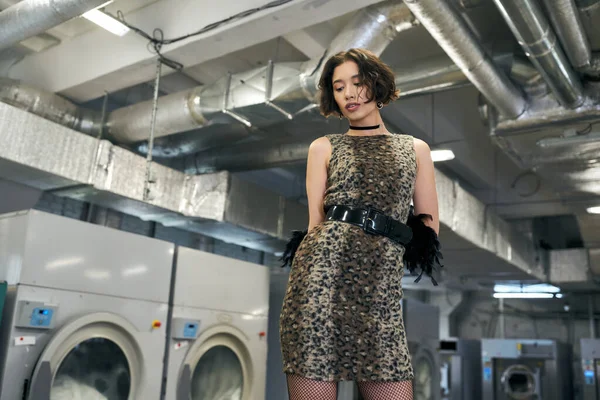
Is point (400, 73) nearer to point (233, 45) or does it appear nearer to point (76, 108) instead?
point (233, 45)

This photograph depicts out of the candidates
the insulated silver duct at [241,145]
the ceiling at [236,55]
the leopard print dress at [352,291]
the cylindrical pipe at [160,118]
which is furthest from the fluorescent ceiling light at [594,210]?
the leopard print dress at [352,291]

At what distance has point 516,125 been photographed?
403 cm

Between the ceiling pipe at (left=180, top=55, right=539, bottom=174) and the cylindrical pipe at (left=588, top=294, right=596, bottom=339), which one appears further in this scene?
the cylindrical pipe at (left=588, top=294, right=596, bottom=339)

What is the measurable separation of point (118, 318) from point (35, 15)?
166 centimetres

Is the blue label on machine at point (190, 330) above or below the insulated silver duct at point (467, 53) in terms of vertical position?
below

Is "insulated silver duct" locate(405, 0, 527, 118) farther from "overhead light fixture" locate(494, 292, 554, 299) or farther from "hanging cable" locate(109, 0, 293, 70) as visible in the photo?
"overhead light fixture" locate(494, 292, 554, 299)

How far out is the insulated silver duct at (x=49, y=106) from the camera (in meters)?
4.24

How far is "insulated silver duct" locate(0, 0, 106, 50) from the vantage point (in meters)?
3.03

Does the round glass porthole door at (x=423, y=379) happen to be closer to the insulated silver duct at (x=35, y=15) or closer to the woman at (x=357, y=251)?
the insulated silver duct at (x=35, y=15)

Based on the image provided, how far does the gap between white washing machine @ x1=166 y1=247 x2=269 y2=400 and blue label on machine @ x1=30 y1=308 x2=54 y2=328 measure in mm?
897

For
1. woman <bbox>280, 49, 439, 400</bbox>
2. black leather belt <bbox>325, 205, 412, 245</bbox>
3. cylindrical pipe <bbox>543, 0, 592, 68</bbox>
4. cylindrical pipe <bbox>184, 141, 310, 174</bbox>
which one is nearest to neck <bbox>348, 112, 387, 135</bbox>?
woman <bbox>280, 49, 439, 400</bbox>

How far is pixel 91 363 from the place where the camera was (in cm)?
320

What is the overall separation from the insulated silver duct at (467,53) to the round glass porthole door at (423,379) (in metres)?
3.20

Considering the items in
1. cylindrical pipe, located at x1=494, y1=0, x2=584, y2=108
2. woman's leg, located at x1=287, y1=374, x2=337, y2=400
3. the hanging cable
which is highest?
the hanging cable
